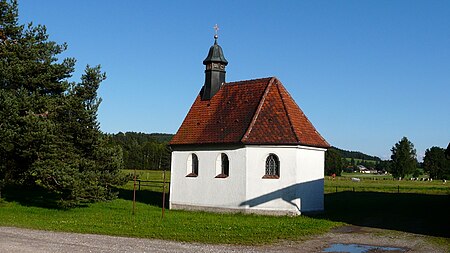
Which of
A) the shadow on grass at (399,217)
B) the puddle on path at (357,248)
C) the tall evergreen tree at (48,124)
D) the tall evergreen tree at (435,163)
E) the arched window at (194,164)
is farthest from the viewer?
the tall evergreen tree at (435,163)

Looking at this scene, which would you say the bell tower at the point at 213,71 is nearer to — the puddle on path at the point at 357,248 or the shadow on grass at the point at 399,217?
the shadow on grass at the point at 399,217

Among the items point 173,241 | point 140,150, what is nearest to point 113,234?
point 173,241

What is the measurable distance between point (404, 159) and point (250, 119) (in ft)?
242

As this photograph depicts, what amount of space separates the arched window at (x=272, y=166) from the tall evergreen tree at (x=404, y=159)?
73510 mm

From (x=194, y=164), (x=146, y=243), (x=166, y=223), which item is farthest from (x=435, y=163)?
(x=146, y=243)

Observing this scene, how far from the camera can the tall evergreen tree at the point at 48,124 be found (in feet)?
75.1

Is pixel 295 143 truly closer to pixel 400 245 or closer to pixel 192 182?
pixel 192 182

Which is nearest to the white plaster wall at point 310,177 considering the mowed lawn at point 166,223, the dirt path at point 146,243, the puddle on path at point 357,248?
the mowed lawn at point 166,223

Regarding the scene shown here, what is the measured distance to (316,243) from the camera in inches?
609

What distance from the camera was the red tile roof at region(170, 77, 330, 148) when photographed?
79.2ft

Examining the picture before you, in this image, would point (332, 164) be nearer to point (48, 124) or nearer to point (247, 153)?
point (247, 153)

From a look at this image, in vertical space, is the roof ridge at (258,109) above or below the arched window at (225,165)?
above

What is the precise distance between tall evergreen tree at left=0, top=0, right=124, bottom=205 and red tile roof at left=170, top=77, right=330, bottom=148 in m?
4.62

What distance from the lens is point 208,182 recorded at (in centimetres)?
2534
